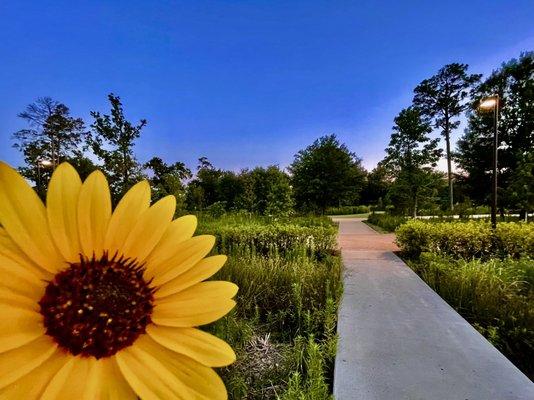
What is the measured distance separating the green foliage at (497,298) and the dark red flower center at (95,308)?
5.67 meters

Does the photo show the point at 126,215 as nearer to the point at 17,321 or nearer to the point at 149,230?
the point at 149,230

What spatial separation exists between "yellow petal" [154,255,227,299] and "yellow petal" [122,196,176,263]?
0.05 meters

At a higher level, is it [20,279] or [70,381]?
[20,279]

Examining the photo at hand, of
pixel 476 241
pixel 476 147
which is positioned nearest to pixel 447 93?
pixel 476 147

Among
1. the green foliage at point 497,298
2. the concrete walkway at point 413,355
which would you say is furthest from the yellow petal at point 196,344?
the green foliage at point 497,298

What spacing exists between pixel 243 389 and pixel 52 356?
3129mm

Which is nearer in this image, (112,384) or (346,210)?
(112,384)

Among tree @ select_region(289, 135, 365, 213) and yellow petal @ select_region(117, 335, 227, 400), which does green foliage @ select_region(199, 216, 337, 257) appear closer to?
yellow petal @ select_region(117, 335, 227, 400)

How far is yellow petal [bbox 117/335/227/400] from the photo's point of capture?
35 centimetres

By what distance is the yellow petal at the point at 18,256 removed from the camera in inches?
13.3

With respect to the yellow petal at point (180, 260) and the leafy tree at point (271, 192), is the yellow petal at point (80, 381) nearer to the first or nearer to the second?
the yellow petal at point (180, 260)

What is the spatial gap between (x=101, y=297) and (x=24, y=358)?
9cm

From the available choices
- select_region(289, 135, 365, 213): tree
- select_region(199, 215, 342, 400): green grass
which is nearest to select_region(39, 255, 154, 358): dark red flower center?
select_region(199, 215, 342, 400): green grass

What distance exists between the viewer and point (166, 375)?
0.36m
